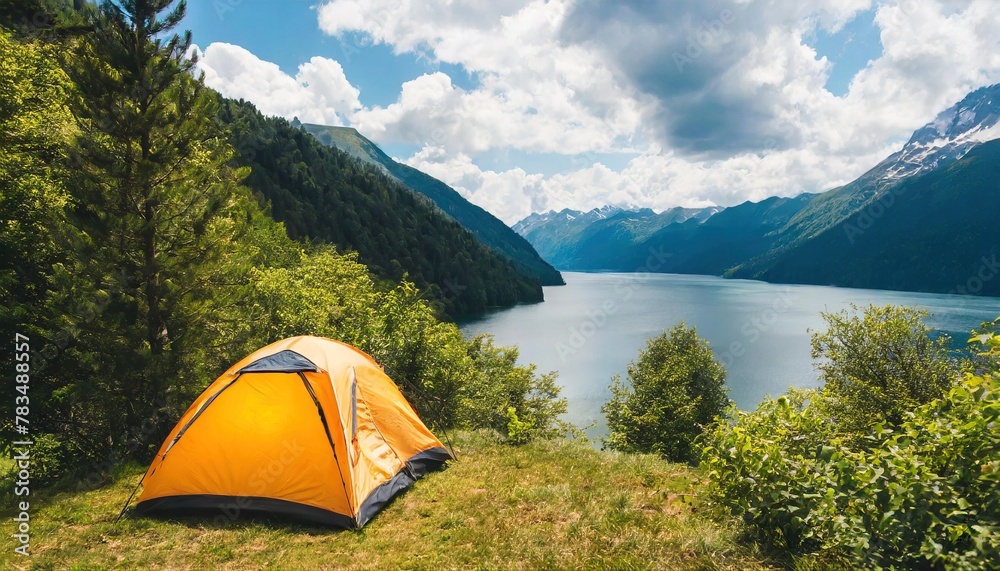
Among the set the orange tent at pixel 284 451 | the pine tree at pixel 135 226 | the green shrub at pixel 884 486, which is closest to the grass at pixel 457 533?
the orange tent at pixel 284 451

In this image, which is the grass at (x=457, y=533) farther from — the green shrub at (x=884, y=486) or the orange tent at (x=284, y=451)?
the green shrub at (x=884, y=486)

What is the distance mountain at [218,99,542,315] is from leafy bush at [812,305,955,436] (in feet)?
251

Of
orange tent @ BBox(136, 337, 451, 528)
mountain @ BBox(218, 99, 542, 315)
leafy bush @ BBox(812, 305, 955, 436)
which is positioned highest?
mountain @ BBox(218, 99, 542, 315)

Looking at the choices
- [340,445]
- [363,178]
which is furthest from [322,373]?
[363,178]

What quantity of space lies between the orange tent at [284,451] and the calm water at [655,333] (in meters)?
34.5

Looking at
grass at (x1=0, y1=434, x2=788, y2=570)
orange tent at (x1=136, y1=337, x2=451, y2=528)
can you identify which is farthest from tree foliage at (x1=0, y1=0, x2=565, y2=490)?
orange tent at (x1=136, y1=337, x2=451, y2=528)

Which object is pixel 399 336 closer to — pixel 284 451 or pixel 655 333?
pixel 284 451

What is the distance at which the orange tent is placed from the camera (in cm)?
776

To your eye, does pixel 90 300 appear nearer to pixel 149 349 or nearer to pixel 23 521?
pixel 149 349

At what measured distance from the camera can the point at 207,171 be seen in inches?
467

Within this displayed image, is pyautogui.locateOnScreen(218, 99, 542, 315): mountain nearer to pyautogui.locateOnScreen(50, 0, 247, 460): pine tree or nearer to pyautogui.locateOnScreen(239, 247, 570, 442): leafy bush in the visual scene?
pyautogui.locateOnScreen(239, 247, 570, 442): leafy bush

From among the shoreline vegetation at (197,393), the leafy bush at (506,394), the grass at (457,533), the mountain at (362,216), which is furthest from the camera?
the mountain at (362,216)

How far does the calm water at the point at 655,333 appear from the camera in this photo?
167 ft

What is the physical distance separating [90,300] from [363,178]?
403 feet
